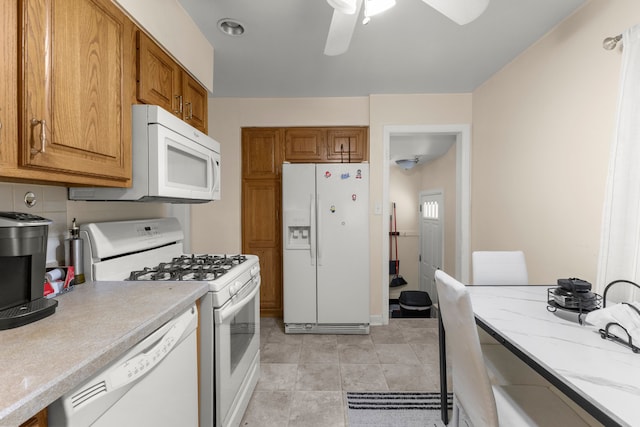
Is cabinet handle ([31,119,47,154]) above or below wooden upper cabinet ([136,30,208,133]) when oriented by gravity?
below

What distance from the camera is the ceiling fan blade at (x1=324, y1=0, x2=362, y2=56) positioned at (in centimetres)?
134

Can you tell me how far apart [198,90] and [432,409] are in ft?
8.38

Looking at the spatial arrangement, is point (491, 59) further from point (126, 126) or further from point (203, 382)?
point (203, 382)

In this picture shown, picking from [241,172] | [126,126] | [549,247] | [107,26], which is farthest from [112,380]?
[241,172]

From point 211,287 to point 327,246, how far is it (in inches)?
64.3

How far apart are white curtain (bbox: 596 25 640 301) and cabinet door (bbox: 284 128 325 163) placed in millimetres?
2320

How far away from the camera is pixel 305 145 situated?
3.28m

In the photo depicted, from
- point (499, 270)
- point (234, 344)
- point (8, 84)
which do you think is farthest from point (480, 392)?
point (8, 84)

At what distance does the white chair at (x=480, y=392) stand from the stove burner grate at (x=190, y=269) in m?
1.10

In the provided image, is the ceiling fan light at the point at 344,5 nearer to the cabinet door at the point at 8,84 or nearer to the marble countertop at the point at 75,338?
the cabinet door at the point at 8,84

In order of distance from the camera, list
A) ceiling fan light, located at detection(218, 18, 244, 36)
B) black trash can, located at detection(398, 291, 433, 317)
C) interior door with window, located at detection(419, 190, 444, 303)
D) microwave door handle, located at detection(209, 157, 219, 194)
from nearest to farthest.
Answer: ceiling fan light, located at detection(218, 18, 244, 36)
microwave door handle, located at detection(209, 157, 219, 194)
black trash can, located at detection(398, 291, 433, 317)
interior door with window, located at detection(419, 190, 444, 303)

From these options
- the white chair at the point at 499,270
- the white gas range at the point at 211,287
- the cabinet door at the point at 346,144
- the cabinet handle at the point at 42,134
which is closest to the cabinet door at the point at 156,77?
the cabinet handle at the point at 42,134

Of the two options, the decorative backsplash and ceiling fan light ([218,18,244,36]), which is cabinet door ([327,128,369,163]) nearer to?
ceiling fan light ([218,18,244,36])

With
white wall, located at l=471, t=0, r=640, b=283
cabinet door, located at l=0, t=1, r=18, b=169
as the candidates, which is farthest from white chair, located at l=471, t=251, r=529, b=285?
cabinet door, located at l=0, t=1, r=18, b=169
